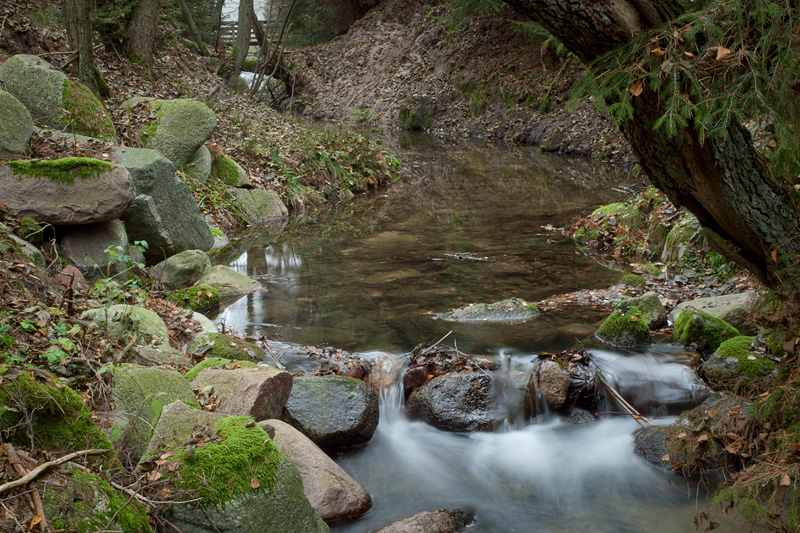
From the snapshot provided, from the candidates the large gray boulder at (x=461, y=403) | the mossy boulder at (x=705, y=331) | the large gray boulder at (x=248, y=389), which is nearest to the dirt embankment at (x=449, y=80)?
the mossy boulder at (x=705, y=331)

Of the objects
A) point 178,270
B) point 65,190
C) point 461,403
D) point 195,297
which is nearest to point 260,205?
point 178,270

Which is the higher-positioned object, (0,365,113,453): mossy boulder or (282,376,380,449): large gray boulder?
(0,365,113,453): mossy boulder

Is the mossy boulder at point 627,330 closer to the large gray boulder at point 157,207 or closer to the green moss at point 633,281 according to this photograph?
the green moss at point 633,281

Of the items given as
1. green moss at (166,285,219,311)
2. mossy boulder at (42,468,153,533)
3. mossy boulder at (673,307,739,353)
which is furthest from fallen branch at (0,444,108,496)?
mossy boulder at (673,307,739,353)

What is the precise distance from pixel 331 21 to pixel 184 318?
112 ft

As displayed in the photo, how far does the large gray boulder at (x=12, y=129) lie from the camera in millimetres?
6715

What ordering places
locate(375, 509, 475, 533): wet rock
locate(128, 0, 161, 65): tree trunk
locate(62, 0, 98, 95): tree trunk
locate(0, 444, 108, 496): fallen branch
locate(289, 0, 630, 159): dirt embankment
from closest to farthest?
locate(0, 444, 108, 496): fallen branch → locate(375, 509, 475, 533): wet rock → locate(62, 0, 98, 95): tree trunk → locate(128, 0, 161, 65): tree trunk → locate(289, 0, 630, 159): dirt embankment

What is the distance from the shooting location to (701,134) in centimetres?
320

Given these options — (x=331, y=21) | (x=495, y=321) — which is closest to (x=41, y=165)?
(x=495, y=321)

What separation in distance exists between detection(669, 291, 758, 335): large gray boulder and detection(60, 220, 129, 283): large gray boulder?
609 centimetres

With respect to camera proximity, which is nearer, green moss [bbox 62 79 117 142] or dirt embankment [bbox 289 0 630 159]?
green moss [bbox 62 79 117 142]

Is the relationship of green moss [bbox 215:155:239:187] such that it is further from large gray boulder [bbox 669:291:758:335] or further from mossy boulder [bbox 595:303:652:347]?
large gray boulder [bbox 669:291:758:335]

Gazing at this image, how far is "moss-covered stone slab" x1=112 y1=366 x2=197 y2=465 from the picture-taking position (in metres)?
3.45

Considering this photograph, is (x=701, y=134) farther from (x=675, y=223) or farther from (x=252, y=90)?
(x=252, y=90)
